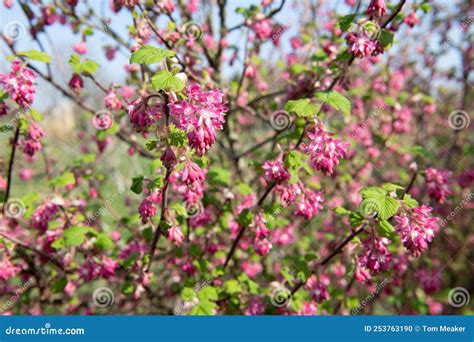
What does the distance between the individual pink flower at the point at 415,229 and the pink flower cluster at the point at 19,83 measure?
2351mm

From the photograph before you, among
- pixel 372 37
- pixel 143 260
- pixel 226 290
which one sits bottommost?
pixel 226 290

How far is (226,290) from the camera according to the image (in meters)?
3.24

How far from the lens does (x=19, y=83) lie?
2.68 metres

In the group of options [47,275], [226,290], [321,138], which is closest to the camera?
[321,138]

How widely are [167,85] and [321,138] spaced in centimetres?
98

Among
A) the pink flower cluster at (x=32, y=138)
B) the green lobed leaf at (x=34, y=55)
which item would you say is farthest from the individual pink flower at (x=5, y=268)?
the green lobed leaf at (x=34, y=55)

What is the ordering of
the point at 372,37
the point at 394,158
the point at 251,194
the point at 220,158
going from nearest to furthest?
the point at 372,37 → the point at 251,194 → the point at 220,158 → the point at 394,158

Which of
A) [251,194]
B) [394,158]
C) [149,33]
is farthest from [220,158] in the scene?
[394,158]

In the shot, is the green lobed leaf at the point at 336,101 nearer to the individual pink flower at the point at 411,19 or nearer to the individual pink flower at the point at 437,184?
the individual pink flower at the point at 437,184

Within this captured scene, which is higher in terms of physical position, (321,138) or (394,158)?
(321,138)

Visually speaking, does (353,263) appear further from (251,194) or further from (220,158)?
(220,158)

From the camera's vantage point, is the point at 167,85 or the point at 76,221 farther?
the point at 76,221

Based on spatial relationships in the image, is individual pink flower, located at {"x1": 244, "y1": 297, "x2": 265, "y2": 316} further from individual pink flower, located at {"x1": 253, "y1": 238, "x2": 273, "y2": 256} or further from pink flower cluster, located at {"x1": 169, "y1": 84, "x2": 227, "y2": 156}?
pink flower cluster, located at {"x1": 169, "y1": 84, "x2": 227, "y2": 156}

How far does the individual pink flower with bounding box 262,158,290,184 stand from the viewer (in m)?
2.57
